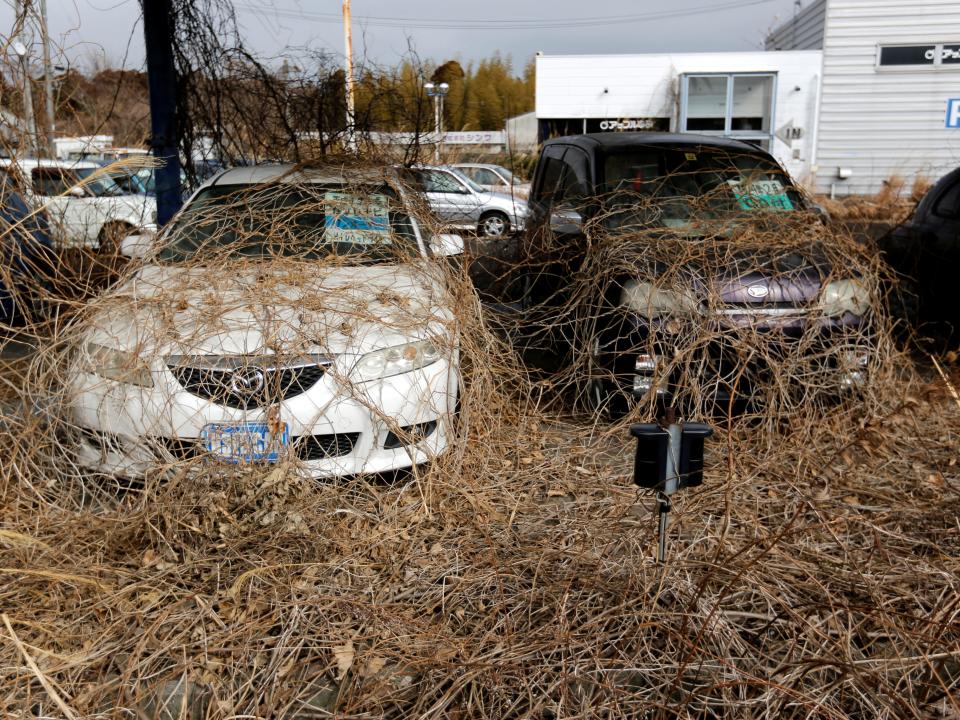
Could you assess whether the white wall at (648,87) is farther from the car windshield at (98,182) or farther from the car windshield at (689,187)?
the car windshield at (98,182)

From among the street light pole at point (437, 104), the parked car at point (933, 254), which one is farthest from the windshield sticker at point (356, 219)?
the parked car at point (933, 254)

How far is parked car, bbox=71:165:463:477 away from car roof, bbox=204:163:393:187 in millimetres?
868

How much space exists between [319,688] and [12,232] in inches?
129

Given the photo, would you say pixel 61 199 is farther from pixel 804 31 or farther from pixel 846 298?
pixel 804 31

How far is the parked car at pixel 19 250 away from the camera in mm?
4500

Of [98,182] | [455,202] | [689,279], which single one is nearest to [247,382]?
[689,279]

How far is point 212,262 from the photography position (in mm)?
4684

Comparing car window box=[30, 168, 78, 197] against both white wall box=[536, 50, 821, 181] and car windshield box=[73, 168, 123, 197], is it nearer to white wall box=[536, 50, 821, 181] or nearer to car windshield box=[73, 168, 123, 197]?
car windshield box=[73, 168, 123, 197]

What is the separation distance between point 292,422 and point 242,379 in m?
0.30

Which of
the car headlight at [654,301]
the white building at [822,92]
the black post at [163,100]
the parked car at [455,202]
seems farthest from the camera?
the white building at [822,92]

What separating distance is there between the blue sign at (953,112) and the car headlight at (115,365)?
23.7 m

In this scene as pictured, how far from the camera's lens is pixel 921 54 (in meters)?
21.7

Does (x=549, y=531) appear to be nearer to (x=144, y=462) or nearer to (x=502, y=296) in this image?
(x=144, y=462)

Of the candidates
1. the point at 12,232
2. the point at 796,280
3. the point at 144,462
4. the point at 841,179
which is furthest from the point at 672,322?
the point at 841,179
